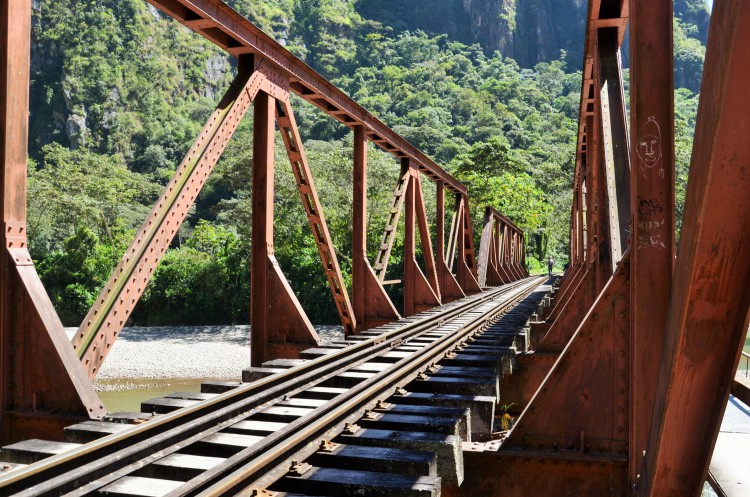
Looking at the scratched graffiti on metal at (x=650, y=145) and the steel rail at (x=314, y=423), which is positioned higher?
the scratched graffiti on metal at (x=650, y=145)

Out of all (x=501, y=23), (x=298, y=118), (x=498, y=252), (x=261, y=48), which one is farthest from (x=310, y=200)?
(x=501, y=23)

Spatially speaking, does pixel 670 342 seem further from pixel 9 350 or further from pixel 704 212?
pixel 9 350

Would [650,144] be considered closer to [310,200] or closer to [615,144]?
[615,144]

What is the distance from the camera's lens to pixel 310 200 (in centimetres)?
830

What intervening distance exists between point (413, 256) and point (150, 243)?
889cm

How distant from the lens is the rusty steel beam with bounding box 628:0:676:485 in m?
2.97

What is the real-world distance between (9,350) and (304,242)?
30440 millimetres

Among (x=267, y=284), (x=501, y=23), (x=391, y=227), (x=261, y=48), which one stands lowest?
(x=267, y=284)

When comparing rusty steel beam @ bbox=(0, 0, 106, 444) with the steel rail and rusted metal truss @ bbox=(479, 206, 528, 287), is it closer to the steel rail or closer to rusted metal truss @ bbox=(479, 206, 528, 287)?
the steel rail

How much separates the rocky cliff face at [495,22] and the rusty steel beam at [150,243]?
15956 centimetres

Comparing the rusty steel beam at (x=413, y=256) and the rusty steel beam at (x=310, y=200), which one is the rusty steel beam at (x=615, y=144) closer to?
the rusty steel beam at (x=310, y=200)

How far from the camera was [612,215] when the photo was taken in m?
5.24

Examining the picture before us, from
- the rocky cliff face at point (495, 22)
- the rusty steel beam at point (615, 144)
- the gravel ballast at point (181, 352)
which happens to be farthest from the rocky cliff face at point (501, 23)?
the rusty steel beam at point (615, 144)

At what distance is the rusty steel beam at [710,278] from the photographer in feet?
5.79
